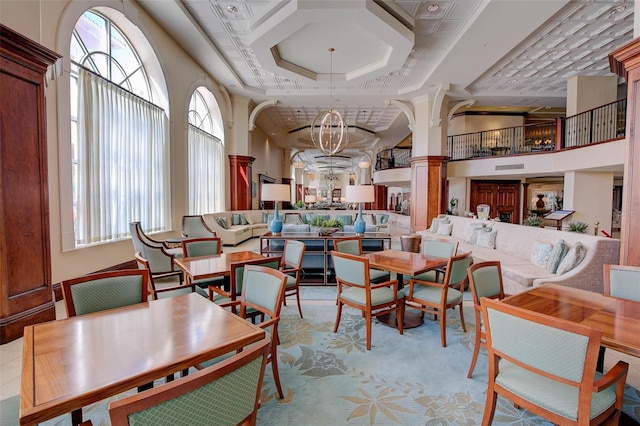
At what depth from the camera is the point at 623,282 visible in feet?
7.04

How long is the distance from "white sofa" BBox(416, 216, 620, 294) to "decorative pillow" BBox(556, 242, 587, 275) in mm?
37

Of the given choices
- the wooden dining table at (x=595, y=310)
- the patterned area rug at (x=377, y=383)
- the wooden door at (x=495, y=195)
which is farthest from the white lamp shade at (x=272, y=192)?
the wooden door at (x=495, y=195)

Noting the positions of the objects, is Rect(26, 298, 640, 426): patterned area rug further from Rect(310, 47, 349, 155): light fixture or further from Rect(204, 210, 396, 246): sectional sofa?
Rect(310, 47, 349, 155): light fixture

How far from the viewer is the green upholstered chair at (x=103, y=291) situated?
180 centimetres

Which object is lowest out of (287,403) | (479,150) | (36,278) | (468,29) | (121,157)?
(287,403)

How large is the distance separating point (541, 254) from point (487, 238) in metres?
1.53

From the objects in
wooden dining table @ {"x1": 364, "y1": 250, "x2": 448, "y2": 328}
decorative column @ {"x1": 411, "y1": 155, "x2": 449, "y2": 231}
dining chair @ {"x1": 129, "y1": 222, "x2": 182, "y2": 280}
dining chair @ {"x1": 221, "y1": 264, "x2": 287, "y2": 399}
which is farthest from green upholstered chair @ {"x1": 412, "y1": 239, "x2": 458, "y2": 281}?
decorative column @ {"x1": 411, "y1": 155, "x2": 449, "y2": 231}

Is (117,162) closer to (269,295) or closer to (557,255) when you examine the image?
(269,295)

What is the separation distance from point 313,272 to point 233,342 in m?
3.68

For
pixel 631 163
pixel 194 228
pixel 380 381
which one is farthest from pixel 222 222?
pixel 631 163

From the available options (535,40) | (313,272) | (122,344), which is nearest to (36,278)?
(122,344)

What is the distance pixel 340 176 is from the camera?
1160 inches

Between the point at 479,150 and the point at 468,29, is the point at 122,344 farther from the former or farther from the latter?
the point at 479,150

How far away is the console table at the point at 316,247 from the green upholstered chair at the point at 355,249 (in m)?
0.93
